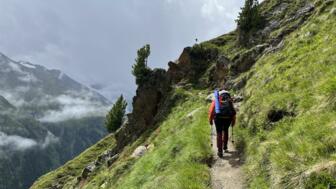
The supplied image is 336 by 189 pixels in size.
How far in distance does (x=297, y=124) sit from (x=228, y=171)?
12.1ft

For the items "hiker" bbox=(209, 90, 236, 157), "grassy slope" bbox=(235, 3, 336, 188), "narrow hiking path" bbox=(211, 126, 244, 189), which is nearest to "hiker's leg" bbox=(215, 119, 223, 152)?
"hiker" bbox=(209, 90, 236, 157)

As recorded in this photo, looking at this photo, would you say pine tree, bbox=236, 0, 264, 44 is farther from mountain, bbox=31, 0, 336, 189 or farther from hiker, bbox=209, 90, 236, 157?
hiker, bbox=209, 90, 236, 157

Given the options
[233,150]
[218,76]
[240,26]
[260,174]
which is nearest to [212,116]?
[233,150]

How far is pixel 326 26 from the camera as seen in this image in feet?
103

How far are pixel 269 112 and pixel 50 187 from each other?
13205 centimetres

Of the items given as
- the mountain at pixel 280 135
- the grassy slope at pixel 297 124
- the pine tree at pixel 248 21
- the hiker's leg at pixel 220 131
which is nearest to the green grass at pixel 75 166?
the pine tree at pixel 248 21

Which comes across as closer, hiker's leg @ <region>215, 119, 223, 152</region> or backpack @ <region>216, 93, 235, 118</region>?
backpack @ <region>216, 93, 235, 118</region>

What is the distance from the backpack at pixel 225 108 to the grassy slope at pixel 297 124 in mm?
1596

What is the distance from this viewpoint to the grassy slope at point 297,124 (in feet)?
44.0

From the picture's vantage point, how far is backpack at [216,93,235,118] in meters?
20.5

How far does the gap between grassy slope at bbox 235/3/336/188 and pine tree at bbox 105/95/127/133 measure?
79.4 metres

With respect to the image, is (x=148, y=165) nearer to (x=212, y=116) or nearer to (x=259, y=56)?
(x=212, y=116)

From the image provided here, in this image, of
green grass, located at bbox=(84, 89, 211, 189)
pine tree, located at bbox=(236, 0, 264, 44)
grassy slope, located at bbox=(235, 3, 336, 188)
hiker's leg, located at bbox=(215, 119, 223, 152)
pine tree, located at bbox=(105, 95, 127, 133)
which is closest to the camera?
grassy slope, located at bbox=(235, 3, 336, 188)

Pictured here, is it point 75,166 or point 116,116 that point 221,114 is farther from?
point 75,166
